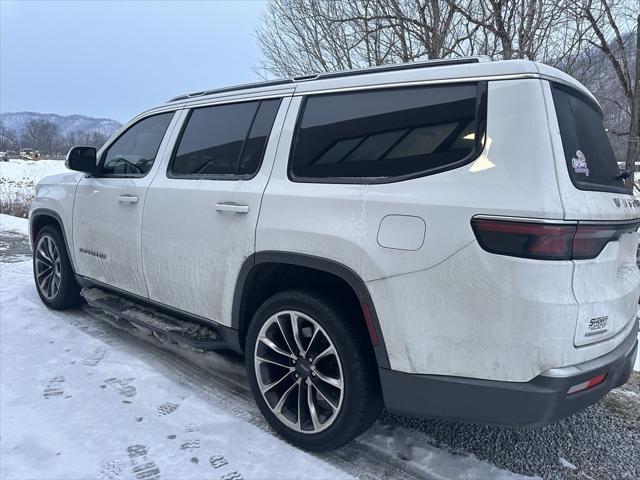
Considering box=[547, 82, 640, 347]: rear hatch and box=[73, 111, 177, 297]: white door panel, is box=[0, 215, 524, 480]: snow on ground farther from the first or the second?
box=[547, 82, 640, 347]: rear hatch

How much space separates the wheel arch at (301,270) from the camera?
7.29 ft

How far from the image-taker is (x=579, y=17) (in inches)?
329

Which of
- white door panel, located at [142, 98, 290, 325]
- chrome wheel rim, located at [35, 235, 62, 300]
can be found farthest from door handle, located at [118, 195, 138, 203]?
chrome wheel rim, located at [35, 235, 62, 300]

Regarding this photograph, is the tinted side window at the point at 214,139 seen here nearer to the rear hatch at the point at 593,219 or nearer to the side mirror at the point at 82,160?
the side mirror at the point at 82,160

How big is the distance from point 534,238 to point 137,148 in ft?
10.3

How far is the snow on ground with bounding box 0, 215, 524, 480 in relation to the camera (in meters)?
2.37

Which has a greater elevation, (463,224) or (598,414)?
(463,224)

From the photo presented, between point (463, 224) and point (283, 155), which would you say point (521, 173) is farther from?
point (283, 155)

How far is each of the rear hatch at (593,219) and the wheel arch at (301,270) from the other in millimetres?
835

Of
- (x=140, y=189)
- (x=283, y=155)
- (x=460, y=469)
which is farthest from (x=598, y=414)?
(x=140, y=189)

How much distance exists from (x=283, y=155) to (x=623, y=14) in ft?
29.5

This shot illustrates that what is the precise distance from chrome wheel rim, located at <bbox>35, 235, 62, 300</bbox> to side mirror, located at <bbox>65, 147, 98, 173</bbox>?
976mm

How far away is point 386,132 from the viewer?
2283 mm

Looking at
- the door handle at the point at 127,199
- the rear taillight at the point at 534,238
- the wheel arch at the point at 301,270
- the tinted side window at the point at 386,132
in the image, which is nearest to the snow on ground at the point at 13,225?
the door handle at the point at 127,199
